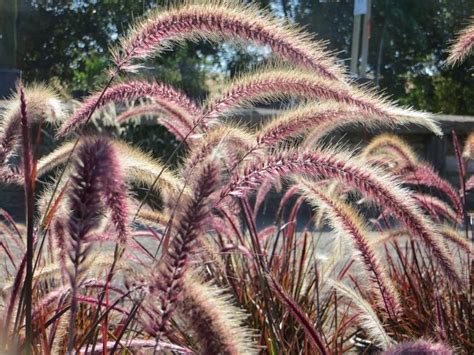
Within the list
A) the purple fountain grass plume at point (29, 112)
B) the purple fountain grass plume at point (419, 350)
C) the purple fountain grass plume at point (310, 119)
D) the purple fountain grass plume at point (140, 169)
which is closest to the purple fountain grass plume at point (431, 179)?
the purple fountain grass plume at point (310, 119)

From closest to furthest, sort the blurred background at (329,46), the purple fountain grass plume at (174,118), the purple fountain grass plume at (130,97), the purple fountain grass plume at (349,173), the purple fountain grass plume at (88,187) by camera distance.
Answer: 1. the purple fountain grass plume at (88,187)
2. the purple fountain grass plume at (349,173)
3. the purple fountain grass plume at (130,97)
4. the purple fountain grass plume at (174,118)
5. the blurred background at (329,46)

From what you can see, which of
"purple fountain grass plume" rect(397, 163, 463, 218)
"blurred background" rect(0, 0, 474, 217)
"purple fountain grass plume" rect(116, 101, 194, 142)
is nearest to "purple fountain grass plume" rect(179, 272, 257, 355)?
"purple fountain grass plume" rect(116, 101, 194, 142)

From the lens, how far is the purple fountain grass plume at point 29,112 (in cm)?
178

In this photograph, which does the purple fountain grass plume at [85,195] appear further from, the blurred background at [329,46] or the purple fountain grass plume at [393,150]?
the blurred background at [329,46]

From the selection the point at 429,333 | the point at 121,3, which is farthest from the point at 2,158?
the point at 121,3

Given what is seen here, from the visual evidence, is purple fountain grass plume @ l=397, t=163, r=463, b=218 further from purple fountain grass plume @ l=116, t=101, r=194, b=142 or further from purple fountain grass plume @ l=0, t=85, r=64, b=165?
purple fountain grass plume @ l=0, t=85, r=64, b=165

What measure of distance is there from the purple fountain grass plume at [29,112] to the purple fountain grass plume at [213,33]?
24cm

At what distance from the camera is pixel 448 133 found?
862cm

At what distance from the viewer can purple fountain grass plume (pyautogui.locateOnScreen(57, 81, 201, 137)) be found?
1.97 metres

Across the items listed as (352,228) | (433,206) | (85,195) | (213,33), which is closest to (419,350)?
(85,195)

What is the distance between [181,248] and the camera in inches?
41.5

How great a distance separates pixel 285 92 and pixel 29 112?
0.59m

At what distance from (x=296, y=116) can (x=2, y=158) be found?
683mm

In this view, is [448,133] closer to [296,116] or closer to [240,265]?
[240,265]
